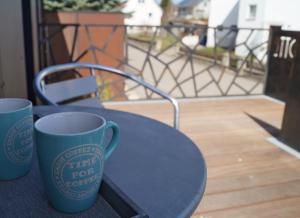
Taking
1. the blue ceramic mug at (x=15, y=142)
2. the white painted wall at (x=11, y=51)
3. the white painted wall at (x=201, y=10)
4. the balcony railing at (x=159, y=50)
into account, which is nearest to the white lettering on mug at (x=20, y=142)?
the blue ceramic mug at (x=15, y=142)

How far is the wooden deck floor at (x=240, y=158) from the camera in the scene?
1.75 metres

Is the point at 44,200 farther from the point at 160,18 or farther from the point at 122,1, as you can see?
the point at 122,1

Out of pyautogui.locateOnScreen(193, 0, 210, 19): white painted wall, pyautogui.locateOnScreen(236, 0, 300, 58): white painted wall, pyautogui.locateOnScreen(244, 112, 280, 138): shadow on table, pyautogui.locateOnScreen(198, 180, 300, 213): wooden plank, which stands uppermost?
pyautogui.locateOnScreen(193, 0, 210, 19): white painted wall

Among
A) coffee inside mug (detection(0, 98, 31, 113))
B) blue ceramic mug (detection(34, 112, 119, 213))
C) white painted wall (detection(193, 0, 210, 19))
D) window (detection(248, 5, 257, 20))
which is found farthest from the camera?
white painted wall (detection(193, 0, 210, 19))

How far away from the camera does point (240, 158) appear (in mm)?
2324

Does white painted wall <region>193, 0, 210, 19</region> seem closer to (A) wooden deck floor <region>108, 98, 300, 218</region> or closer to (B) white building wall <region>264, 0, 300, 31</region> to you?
(B) white building wall <region>264, 0, 300, 31</region>

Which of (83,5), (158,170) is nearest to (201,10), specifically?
(83,5)

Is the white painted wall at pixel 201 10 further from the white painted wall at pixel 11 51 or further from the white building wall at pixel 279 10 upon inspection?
the white painted wall at pixel 11 51

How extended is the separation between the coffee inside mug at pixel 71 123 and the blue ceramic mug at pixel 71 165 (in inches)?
0.8

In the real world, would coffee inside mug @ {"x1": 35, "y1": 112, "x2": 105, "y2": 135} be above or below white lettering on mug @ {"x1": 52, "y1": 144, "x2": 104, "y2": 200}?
above

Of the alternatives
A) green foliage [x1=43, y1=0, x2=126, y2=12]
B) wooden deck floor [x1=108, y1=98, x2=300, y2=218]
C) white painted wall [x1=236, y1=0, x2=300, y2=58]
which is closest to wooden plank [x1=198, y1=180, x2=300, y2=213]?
wooden deck floor [x1=108, y1=98, x2=300, y2=218]

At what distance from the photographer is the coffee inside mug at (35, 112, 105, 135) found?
1.81 feet

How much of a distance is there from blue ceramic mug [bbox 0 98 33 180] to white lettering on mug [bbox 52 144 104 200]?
0.46ft

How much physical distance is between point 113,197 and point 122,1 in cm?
804
